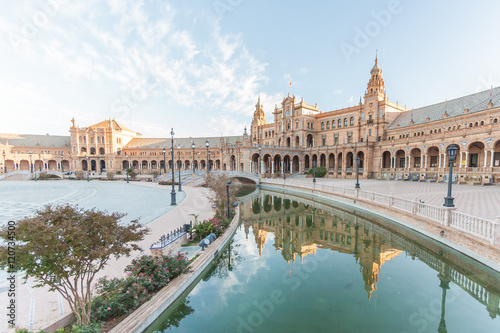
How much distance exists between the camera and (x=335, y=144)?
45.5 meters

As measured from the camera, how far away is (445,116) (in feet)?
114

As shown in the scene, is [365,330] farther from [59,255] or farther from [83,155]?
[83,155]

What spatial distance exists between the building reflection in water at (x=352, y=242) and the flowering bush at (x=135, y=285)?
4764 mm

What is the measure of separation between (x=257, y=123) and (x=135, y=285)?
204 feet

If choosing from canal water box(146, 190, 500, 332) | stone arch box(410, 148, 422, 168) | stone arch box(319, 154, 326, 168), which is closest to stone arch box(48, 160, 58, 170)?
stone arch box(319, 154, 326, 168)

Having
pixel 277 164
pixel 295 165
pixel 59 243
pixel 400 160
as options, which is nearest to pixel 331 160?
pixel 295 165

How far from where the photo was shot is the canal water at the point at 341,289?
17.8 feet

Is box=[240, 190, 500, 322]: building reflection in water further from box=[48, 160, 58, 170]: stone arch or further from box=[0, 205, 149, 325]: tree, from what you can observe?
box=[48, 160, 58, 170]: stone arch

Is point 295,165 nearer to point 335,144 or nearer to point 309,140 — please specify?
point 309,140

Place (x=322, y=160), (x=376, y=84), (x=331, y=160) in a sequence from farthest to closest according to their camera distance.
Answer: (x=331, y=160), (x=322, y=160), (x=376, y=84)

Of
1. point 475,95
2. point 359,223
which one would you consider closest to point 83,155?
point 359,223

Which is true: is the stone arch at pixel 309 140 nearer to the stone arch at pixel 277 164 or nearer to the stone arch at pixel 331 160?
the stone arch at pixel 331 160

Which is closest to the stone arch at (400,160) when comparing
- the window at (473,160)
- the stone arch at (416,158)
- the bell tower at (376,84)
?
the stone arch at (416,158)

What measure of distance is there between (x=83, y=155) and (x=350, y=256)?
80618 mm
